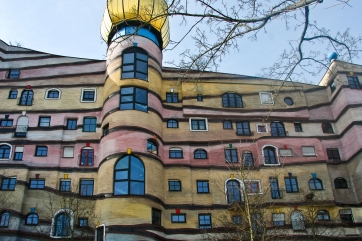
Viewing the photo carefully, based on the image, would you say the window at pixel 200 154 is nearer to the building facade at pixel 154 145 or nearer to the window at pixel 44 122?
the building facade at pixel 154 145

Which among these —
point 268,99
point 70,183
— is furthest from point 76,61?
point 268,99

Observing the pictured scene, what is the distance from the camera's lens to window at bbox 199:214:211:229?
56.6 ft

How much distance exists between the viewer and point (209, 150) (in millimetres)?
19297

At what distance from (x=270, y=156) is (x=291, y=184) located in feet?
5.68

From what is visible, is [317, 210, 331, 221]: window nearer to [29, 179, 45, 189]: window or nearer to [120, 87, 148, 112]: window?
[120, 87, 148, 112]: window

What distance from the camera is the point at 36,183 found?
1767 cm

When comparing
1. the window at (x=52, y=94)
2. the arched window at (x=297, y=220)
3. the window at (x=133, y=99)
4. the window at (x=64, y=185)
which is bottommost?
the arched window at (x=297, y=220)

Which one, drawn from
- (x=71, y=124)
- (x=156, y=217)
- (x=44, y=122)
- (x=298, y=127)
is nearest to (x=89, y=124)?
(x=71, y=124)

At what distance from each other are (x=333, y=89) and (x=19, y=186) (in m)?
17.1

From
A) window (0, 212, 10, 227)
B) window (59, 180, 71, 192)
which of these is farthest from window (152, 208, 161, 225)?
window (0, 212, 10, 227)

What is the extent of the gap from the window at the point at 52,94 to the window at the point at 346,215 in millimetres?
15444

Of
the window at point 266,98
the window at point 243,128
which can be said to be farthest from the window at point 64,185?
the window at point 266,98

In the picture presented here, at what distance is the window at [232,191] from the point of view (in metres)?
17.7

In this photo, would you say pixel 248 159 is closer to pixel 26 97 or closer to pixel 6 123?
pixel 26 97
